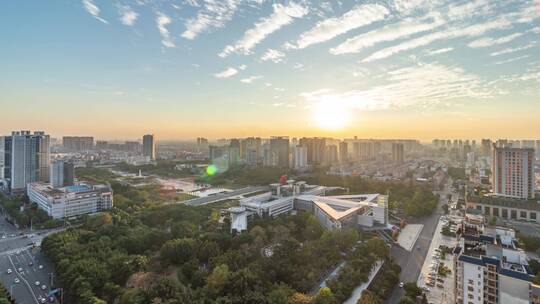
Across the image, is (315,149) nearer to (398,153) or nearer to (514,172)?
(398,153)

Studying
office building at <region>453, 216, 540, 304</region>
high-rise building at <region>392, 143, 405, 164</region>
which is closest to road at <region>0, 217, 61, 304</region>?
office building at <region>453, 216, 540, 304</region>

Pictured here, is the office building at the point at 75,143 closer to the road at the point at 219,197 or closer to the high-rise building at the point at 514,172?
the road at the point at 219,197

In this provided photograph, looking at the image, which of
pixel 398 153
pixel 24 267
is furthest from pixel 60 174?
pixel 398 153

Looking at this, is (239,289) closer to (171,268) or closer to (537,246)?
(171,268)

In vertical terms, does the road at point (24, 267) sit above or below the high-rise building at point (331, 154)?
below

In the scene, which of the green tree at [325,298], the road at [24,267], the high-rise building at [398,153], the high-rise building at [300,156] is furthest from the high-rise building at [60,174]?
the high-rise building at [398,153]

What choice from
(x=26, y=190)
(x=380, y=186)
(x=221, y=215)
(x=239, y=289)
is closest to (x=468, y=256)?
(x=239, y=289)
